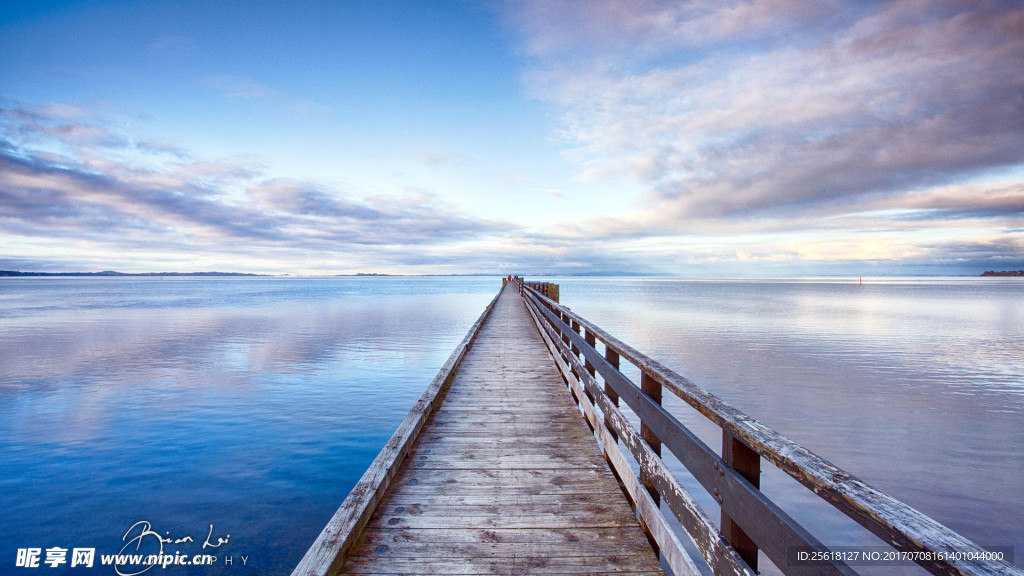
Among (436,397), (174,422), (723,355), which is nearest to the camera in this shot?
(436,397)

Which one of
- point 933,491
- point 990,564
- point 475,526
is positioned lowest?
point 933,491

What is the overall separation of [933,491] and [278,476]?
10309 mm

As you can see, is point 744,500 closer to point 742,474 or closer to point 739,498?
point 739,498

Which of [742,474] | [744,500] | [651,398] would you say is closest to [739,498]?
[744,500]

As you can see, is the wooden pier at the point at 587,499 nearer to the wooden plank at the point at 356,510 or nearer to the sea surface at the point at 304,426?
the wooden plank at the point at 356,510

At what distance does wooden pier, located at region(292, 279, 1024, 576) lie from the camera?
1.56m

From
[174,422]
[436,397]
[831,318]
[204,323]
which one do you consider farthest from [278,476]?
[831,318]

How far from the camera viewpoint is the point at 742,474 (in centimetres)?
200

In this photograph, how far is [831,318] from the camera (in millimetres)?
34844

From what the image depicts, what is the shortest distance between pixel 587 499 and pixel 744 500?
6.71 feet

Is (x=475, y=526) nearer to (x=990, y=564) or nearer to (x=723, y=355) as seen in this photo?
(x=990, y=564)

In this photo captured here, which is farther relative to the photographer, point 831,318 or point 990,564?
point 831,318

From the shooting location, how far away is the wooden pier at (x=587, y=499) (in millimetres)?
1562

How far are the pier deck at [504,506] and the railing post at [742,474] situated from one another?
993 millimetres
